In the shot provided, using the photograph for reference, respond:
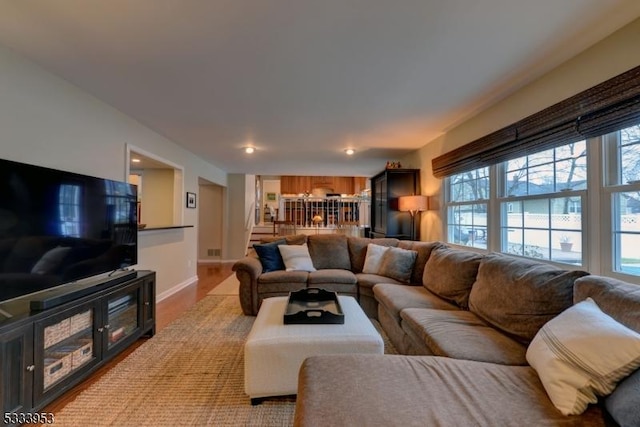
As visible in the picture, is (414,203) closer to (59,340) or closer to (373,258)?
(373,258)

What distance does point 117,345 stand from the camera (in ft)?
7.60

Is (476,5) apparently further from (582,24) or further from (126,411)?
(126,411)

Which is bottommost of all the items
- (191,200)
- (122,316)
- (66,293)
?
(122,316)

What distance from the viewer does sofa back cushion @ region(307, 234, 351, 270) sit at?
→ 3.93 metres

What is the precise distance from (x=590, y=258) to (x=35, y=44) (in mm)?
3935

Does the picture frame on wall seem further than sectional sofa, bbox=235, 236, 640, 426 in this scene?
Yes

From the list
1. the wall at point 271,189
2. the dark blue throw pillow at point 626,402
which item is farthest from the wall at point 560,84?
the wall at point 271,189

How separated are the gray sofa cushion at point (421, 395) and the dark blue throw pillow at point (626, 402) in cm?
7

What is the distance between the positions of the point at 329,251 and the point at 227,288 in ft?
6.15

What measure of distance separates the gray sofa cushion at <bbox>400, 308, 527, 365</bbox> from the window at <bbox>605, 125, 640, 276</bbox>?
0.85m

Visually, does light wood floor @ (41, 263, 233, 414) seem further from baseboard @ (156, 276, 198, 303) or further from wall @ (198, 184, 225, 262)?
wall @ (198, 184, 225, 262)

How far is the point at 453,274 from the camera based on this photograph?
8.30 feet

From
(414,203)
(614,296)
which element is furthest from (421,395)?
(414,203)

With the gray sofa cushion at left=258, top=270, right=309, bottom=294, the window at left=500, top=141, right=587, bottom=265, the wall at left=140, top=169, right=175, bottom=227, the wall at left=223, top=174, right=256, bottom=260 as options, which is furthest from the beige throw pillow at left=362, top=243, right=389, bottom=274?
the wall at left=223, top=174, right=256, bottom=260
